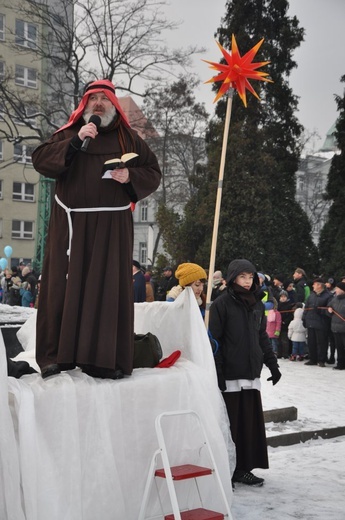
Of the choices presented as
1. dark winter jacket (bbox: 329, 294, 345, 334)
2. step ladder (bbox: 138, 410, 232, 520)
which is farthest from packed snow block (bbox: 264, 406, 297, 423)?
dark winter jacket (bbox: 329, 294, 345, 334)

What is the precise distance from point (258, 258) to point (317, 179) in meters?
26.0

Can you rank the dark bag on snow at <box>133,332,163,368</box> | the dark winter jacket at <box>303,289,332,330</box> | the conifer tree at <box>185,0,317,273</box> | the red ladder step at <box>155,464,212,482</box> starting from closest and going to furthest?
the red ladder step at <box>155,464,212,482</box> < the dark bag on snow at <box>133,332,163,368</box> < the dark winter jacket at <box>303,289,332,330</box> < the conifer tree at <box>185,0,317,273</box>

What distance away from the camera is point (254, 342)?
6094 millimetres

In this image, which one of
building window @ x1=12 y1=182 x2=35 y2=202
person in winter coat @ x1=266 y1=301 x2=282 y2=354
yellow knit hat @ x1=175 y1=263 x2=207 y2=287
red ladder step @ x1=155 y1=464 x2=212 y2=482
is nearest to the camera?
red ladder step @ x1=155 y1=464 x2=212 y2=482

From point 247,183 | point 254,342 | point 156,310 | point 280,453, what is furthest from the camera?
point 247,183

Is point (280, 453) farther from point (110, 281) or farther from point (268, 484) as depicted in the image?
point (110, 281)

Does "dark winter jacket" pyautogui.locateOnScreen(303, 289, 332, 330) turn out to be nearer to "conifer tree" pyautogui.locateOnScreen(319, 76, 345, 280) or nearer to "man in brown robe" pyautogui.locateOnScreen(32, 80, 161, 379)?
"conifer tree" pyautogui.locateOnScreen(319, 76, 345, 280)

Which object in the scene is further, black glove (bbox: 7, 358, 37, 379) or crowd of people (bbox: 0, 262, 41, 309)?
crowd of people (bbox: 0, 262, 41, 309)

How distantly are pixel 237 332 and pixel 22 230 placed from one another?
44747mm

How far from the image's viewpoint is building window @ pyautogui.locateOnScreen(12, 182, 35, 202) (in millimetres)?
49188

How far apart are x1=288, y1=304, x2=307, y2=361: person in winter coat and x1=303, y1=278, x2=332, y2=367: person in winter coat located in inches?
8.4

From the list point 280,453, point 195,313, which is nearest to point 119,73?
point 280,453

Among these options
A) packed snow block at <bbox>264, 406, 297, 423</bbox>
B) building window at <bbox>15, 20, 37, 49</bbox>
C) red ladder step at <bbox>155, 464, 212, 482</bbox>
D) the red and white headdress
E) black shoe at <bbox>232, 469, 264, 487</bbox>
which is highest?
building window at <bbox>15, 20, 37, 49</bbox>

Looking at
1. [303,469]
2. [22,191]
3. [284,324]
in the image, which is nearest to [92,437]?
[303,469]
